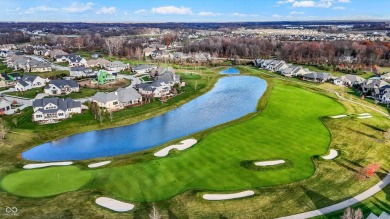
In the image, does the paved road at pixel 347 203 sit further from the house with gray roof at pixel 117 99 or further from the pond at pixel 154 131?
the house with gray roof at pixel 117 99

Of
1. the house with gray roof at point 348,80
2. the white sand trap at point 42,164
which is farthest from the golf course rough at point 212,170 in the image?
the house with gray roof at point 348,80

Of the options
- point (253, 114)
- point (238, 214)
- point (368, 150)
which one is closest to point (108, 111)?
point (253, 114)

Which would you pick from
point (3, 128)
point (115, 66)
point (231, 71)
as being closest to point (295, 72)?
point (231, 71)

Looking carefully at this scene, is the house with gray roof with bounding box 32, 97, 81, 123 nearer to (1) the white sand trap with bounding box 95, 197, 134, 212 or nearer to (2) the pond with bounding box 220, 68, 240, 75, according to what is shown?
(1) the white sand trap with bounding box 95, 197, 134, 212

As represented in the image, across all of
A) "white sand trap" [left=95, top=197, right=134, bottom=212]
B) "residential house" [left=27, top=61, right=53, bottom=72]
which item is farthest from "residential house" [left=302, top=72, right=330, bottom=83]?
"residential house" [left=27, top=61, right=53, bottom=72]

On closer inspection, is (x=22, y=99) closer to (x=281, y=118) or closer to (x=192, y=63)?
(x=281, y=118)
